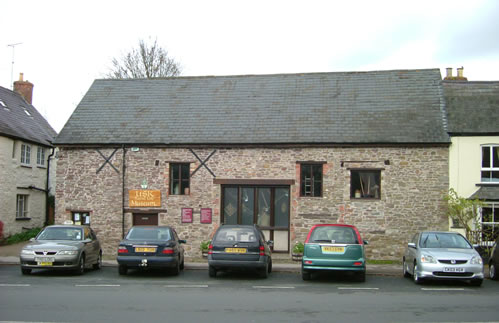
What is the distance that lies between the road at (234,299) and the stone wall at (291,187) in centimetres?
551

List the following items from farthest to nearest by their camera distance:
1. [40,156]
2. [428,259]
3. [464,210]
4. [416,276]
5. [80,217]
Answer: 1. [40,156]
2. [80,217]
3. [464,210]
4. [416,276]
5. [428,259]

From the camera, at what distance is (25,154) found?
98.6ft

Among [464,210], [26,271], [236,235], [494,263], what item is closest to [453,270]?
[494,263]

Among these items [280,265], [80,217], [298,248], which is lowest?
[280,265]

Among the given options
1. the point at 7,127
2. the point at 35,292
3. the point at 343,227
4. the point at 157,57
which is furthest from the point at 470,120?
the point at 157,57

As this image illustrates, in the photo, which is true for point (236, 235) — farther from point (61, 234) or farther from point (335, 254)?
point (61, 234)

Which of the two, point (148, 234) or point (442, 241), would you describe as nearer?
point (442, 241)

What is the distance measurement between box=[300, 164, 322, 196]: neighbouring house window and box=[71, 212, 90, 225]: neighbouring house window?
920 cm

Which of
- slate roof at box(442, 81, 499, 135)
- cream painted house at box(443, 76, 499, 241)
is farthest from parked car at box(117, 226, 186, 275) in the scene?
slate roof at box(442, 81, 499, 135)

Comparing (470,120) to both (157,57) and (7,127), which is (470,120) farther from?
(157,57)

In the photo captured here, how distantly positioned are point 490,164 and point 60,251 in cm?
1600

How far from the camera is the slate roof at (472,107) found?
21.6 metres

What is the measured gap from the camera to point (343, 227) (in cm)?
1551

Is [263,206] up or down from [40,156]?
down
